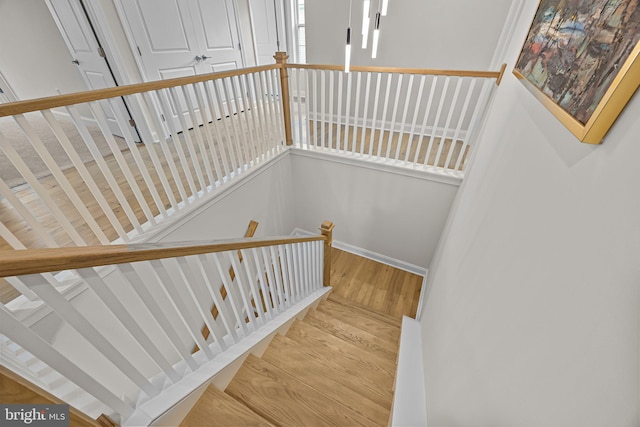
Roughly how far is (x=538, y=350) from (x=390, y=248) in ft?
8.80

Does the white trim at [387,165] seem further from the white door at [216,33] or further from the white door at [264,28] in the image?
the white door at [264,28]

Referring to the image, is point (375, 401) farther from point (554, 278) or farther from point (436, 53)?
point (436, 53)

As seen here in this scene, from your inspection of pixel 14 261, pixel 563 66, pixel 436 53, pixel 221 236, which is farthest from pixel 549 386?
pixel 436 53

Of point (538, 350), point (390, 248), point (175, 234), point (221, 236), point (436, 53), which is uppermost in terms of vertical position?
point (436, 53)

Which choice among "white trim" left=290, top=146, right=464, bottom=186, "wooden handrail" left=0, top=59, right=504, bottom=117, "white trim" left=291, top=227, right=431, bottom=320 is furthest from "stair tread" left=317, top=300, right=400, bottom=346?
"wooden handrail" left=0, top=59, right=504, bottom=117

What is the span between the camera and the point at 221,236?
2385 mm

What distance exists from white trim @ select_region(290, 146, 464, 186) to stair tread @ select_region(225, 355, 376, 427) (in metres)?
2.07

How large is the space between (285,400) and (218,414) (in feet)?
1.21

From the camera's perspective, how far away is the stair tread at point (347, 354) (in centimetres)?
172

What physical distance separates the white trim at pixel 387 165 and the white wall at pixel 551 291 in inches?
52.5

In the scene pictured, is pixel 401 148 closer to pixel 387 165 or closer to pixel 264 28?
pixel 387 165

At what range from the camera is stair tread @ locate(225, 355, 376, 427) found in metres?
1.29

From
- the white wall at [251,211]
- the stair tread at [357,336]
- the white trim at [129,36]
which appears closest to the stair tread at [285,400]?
the stair tread at [357,336]

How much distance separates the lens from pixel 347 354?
1837 mm
